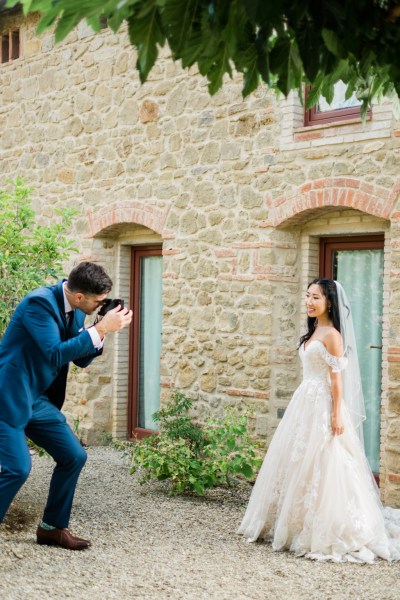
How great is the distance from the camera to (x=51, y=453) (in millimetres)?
5586

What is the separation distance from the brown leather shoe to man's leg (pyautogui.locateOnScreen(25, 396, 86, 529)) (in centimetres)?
5

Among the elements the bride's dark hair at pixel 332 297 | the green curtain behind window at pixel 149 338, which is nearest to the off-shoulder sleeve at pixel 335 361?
the bride's dark hair at pixel 332 297

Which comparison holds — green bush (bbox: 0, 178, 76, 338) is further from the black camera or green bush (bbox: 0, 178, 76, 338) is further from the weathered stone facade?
the weathered stone facade

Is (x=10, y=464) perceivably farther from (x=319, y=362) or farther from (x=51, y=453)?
(x=319, y=362)

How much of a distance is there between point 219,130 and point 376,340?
259 cm

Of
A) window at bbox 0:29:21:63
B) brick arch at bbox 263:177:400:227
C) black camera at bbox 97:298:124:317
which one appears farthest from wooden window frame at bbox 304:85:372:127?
window at bbox 0:29:21:63

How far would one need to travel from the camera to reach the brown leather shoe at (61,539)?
224 inches

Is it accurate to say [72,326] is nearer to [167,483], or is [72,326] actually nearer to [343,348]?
[343,348]

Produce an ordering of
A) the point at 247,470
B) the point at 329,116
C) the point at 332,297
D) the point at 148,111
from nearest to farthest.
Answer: the point at 332,297
the point at 247,470
the point at 329,116
the point at 148,111

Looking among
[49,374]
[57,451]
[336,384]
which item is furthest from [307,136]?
[57,451]

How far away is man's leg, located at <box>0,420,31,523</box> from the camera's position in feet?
16.9

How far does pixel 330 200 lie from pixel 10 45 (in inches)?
227

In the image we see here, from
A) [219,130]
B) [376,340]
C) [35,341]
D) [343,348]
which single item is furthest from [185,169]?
[35,341]

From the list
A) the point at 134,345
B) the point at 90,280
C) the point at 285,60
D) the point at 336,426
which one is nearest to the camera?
the point at 285,60
